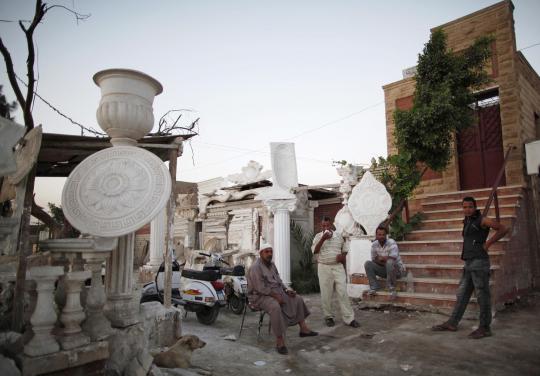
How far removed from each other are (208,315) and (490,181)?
832 centimetres

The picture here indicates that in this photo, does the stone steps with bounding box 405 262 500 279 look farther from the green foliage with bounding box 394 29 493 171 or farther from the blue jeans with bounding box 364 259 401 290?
the green foliage with bounding box 394 29 493 171

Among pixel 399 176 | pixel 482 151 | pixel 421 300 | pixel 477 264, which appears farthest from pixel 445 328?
pixel 482 151

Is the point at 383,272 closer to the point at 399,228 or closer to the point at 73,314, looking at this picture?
the point at 399,228

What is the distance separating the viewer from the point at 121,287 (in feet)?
10.4

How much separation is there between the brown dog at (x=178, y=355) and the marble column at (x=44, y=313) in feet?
3.97

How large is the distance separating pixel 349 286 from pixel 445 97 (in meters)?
4.71

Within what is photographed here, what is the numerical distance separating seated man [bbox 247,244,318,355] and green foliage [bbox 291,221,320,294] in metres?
4.33

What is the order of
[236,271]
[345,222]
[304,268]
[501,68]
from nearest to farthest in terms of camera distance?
[236,271]
[345,222]
[501,68]
[304,268]

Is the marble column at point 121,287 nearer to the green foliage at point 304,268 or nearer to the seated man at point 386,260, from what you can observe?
the seated man at point 386,260

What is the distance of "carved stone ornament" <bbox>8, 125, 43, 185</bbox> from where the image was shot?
8.64ft

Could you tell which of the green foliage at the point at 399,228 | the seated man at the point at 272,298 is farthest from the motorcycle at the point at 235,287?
the green foliage at the point at 399,228

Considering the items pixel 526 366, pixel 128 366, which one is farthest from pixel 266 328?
pixel 526 366

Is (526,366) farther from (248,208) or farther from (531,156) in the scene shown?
(248,208)

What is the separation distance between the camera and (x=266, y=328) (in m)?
5.57
